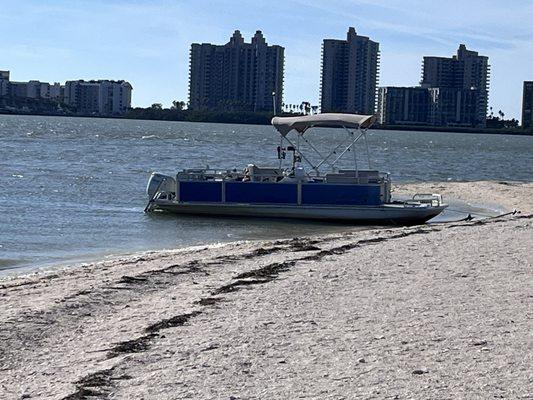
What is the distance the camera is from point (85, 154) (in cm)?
7825

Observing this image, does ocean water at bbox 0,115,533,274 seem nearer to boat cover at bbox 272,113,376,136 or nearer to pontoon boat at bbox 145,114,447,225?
pontoon boat at bbox 145,114,447,225

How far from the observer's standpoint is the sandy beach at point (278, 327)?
9109 mm

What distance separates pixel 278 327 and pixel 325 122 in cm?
1780

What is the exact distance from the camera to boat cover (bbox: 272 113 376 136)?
1132 inches

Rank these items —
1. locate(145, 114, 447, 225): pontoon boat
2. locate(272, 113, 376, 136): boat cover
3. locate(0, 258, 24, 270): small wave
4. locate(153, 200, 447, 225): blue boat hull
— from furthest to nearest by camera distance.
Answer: locate(272, 113, 376, 136): boat cover → locate(145, 114, 447, 225): pontoon boat → locate(153, 200, 447, 225): blue boat hull → locate(0, 258, 24, 270): small wave

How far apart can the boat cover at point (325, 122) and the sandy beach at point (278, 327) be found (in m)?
10.1

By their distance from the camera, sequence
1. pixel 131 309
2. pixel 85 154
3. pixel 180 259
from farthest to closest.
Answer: pixel 85 154 → pixel 180 259 → pixel 131 309

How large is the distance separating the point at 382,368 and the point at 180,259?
32.8ft

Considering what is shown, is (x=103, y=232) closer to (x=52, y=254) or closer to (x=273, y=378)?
(x=52, y=254)

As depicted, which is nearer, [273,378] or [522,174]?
[273,378]

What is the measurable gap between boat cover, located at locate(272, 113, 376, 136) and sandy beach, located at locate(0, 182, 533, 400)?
1010 cm

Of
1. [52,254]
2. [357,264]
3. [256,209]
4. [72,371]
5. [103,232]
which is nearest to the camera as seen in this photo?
[72,371]

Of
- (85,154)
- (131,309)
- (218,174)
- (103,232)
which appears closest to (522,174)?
(85,154)

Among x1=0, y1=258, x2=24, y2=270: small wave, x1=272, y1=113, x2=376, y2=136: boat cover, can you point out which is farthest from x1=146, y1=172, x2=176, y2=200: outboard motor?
x1=0, y1=258, x2=24, y2=270: small wave
